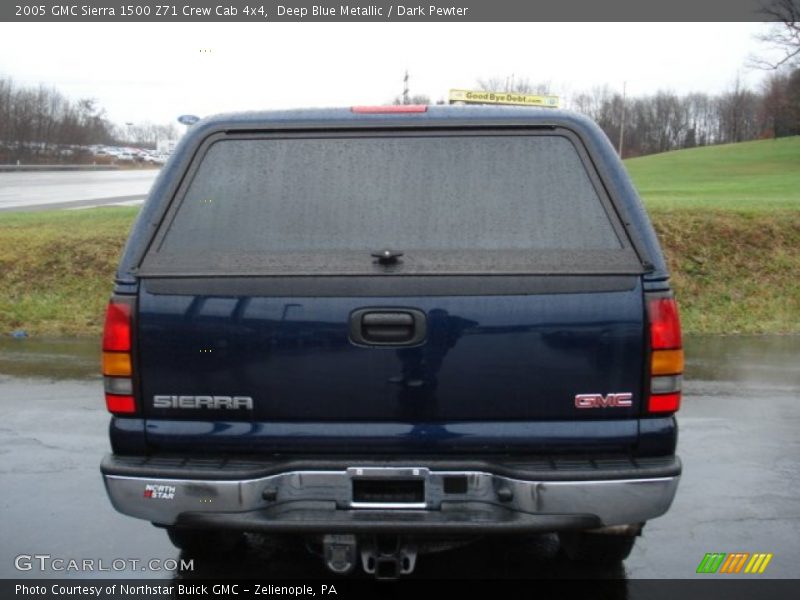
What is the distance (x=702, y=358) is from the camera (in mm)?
10133

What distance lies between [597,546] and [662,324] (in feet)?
4.88

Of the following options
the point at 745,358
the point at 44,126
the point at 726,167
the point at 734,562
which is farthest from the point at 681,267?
the point at 44,126

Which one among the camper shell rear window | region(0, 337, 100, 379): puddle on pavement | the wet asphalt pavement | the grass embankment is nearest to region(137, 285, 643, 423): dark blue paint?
the camper shell rear window

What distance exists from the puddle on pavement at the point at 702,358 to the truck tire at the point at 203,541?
4.69m

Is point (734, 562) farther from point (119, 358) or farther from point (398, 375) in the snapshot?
point (119, 358)

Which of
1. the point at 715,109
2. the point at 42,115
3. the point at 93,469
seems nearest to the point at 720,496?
the point at 93,469

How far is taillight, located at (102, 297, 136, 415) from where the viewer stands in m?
3.73

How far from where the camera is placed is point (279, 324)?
366cm

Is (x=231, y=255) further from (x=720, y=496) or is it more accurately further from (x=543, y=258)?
(x=720, y=496)

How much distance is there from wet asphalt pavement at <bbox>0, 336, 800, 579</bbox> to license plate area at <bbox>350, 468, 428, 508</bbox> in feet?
3.95

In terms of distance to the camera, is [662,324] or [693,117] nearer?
[662,324]

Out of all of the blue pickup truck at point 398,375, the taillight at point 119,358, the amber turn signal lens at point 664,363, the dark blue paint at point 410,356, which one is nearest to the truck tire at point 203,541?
the blue pickup truck at point 398,375

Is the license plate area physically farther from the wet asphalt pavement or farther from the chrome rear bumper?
the wet asphalt pavement

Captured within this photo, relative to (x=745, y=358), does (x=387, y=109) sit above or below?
above
